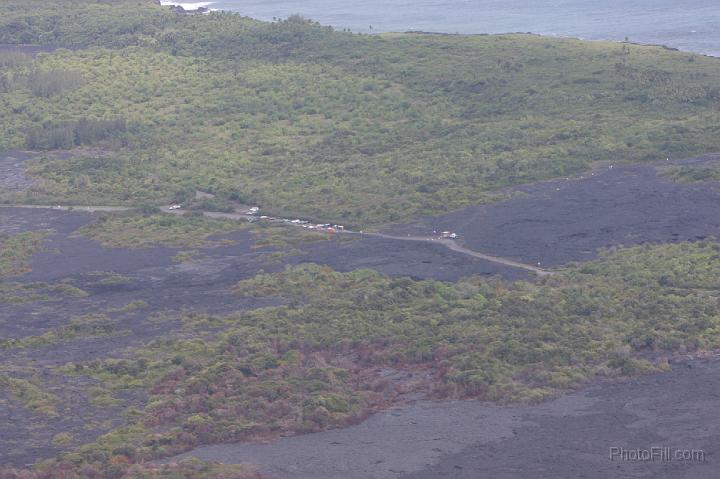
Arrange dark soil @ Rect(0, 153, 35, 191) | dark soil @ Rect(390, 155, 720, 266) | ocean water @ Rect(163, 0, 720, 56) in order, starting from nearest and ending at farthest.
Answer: dark soil @ Rect(390, 155, 720, 266), dark soil @ Rect(0, 153, 35, 191), ocean water @ Rect(163, 0, 720, 56)

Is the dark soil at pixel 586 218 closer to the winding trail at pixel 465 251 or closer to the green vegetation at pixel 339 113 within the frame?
the winding trail at pixel 465 251

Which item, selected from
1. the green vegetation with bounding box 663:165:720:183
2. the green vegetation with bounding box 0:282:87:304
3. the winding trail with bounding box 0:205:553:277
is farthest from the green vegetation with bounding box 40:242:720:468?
the green vegetation with bounding box 663:165:720:183

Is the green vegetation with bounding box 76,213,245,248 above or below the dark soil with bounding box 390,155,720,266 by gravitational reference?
below

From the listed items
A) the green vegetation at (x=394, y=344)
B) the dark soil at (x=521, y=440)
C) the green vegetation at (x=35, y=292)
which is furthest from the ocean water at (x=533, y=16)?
the dark soil at (x=521, y=440)

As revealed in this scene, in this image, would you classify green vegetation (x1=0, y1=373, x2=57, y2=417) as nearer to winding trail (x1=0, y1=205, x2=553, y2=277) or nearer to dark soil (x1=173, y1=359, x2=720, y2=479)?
dark soil (x1=173, y1=359, x2=720, y2=479)

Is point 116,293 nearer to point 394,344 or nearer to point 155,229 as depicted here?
point 155,229

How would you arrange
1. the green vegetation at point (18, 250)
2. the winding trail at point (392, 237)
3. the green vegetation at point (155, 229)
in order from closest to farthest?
the winding trail at point (392, 237) < the green vegetation at point (18, 250) < the green vegetation at point (155, 229)

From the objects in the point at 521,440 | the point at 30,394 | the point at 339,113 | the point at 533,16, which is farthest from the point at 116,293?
the point at 533,16
